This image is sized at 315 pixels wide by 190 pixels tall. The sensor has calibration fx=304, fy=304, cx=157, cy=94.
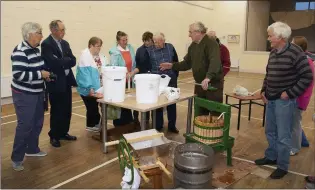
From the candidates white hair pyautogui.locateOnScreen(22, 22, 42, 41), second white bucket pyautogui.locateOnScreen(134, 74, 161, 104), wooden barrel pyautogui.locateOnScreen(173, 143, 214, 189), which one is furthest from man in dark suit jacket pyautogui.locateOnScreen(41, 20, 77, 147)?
wooden barrel pyautogui.locateOnScreen(173, 143, 214, 189)

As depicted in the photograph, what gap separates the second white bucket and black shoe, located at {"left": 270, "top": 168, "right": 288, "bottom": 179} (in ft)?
4.18

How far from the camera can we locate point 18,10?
547 cm

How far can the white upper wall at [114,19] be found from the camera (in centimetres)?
548

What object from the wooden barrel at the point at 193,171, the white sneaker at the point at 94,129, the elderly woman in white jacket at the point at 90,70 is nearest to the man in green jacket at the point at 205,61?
the wooden barrel at the point at 193,171

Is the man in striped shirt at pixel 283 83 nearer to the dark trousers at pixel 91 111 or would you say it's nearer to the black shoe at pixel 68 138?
the dark trousers at pixel 91 111

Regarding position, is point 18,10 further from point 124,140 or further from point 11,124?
point 124,140

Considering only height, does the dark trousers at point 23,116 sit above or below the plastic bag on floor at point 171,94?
below

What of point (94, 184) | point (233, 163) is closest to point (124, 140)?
point (94, 184)

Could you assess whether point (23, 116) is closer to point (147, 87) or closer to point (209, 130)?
point (147, 87)

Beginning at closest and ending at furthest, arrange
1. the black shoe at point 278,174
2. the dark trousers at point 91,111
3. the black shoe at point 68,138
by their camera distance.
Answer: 1. the black shoe at point 278,174
2. the black shoe at point 68,138
3. the dark trousers at point 91,111

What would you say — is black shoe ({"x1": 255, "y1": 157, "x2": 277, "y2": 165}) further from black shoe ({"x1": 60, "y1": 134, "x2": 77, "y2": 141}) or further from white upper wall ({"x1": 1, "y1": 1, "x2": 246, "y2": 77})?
white upper wall ({"x1": 1, "y1": 1, "x2": 246, "y2": 77})

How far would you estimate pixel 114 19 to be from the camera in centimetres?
755

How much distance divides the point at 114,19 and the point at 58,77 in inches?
181

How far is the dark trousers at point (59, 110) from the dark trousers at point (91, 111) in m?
0.34
